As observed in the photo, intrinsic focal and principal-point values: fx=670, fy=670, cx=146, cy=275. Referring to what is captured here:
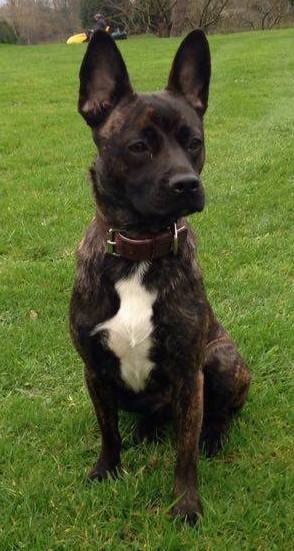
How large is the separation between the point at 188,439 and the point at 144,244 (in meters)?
0.84

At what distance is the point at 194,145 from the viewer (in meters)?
2.60

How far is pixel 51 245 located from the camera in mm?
5438

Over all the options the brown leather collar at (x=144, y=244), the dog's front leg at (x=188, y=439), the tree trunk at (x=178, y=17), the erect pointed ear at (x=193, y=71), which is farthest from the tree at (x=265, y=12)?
the dog's front leg at (x=188, y=439)

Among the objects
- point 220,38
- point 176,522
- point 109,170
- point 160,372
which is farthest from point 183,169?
point 220,38

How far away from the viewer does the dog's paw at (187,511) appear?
2.72 m

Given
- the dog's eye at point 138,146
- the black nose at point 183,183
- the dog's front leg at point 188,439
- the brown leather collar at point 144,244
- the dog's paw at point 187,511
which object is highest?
the dog's eye at point 138,146

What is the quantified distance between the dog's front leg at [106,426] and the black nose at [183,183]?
2.98ft

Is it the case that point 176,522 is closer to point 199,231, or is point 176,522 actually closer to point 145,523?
point 145,523

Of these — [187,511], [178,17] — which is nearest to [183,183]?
[187,511]

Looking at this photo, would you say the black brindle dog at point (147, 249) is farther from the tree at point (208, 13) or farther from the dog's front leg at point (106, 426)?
the tree at point (208, 13)

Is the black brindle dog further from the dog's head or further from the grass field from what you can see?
the grass field

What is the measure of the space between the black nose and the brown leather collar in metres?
0.27

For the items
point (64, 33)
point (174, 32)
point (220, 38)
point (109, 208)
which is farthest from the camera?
point (64, 33)

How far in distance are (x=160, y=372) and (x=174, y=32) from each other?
117 feet
